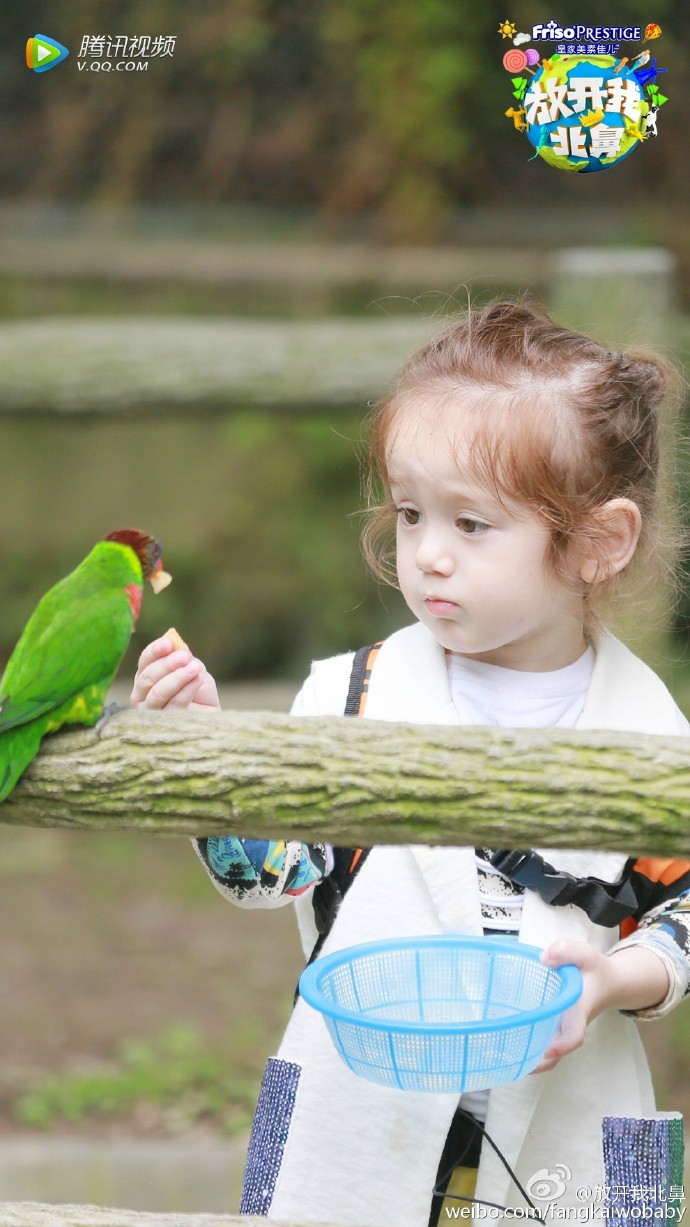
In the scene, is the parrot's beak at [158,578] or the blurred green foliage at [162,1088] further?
the blurred green foliage at [162,1088]

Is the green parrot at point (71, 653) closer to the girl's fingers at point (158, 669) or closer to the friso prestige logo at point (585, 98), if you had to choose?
the girl's fingers at point (158, 669)

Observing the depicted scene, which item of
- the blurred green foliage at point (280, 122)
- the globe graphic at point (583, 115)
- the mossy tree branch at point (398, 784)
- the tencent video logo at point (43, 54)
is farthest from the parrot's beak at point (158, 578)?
the blurred green foliage at point (280, 122)

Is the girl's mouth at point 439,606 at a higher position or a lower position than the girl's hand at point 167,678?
higher

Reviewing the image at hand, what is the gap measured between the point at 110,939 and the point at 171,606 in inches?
42.4

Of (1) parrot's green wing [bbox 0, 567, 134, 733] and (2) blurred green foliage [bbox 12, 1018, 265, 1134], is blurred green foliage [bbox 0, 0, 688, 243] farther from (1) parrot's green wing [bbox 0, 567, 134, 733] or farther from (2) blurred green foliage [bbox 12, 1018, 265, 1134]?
(1) parrot's green wing [bbox 0, 567, 134, 733]

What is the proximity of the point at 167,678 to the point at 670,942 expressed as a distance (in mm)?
545

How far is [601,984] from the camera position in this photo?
1133mm

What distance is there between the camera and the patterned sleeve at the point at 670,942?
1.20 metres

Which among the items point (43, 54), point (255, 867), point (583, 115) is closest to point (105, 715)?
point (255, 867)

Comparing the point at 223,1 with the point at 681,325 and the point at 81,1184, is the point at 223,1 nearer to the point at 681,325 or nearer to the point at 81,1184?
the point at 681,325

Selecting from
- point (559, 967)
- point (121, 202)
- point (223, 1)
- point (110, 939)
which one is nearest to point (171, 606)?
point (110, 939)

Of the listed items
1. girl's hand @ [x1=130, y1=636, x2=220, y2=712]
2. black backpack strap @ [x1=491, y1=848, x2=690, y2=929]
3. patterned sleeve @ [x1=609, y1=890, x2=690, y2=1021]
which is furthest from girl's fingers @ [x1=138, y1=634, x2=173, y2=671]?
patterned sleeve @ [x1=609, y1=890, x2=690, y2=1021]

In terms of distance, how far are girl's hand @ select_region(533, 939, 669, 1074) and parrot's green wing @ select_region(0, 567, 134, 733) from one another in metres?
0.49

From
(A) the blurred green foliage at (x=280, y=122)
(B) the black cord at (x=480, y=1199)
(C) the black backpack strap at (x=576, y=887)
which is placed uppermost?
(A) the blurred green foliage at (x=280, y=122)
